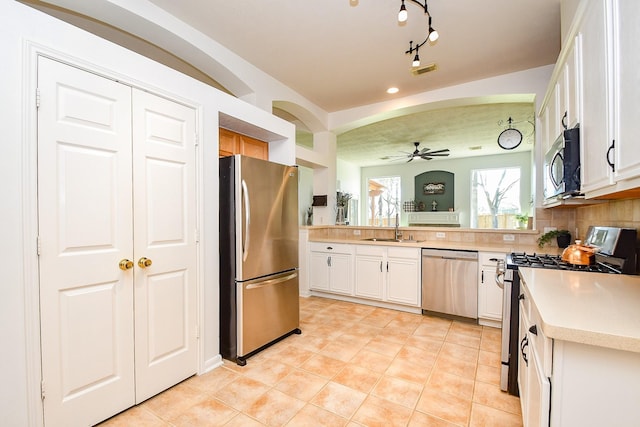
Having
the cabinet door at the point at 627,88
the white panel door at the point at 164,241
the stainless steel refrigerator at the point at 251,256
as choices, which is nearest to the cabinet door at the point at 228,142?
the stainless steel refrigerator at the point at 251,256

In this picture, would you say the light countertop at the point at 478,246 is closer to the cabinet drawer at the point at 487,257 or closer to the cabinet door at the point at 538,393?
the cabinet drawer at the point at 487,257

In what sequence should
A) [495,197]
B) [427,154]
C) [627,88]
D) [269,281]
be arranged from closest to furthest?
[627,88], [269,281], [427,154], [495,197]

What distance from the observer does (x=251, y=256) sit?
2459 millimetres

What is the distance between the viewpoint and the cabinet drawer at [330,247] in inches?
157

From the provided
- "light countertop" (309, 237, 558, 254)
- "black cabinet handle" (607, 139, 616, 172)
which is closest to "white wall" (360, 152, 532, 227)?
"light countertop" (309, 237, 558, 254)

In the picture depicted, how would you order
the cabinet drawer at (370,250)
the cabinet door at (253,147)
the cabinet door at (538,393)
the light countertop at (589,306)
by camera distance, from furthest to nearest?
1. the cabinet drawer at (370,250)
2. the cabinet door at (253,147)
3. the cabinet door at (538,393)
4. the light countertop at (589,306)

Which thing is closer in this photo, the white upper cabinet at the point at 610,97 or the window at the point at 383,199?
the white upper cabinet at the point at 610,97

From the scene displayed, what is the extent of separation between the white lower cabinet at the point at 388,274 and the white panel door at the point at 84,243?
8.81 ft

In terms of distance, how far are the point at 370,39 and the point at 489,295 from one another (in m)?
2.91

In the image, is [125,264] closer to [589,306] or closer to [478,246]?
[589,306]

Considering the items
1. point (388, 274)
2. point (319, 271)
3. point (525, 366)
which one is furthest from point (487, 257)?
point (319, 271)

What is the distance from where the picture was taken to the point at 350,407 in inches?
72.4

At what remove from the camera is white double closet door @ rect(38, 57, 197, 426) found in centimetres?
152

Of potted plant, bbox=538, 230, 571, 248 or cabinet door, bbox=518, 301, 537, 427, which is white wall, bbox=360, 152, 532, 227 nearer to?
potted plant, bbox=538, 230, 571, 248
